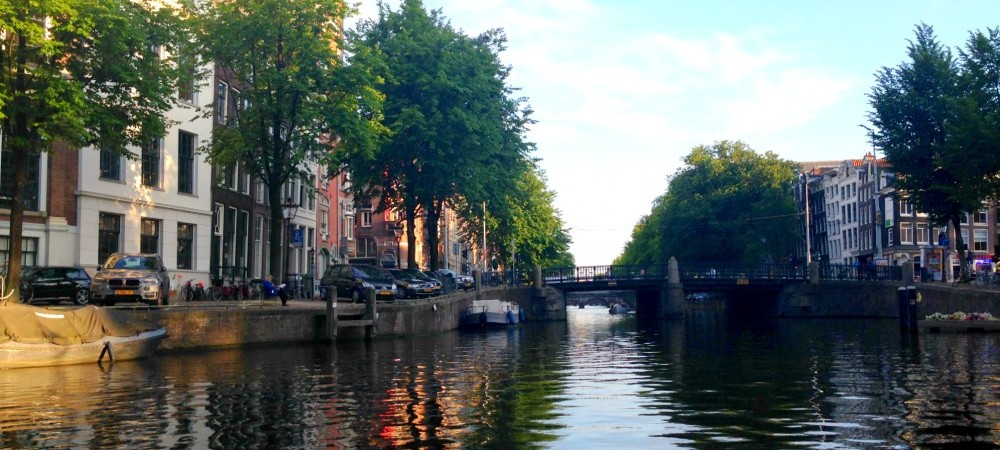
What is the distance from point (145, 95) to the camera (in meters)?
35.7

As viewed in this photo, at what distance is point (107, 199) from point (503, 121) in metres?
25.0

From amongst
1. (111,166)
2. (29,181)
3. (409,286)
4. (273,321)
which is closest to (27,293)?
(29,181)

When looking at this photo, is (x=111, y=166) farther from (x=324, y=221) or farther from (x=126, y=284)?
(x=324, y=221)

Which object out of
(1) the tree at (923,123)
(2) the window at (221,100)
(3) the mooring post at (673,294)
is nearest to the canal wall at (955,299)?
(1) the tree at (923,123)

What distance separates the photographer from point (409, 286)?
5447 centimetres

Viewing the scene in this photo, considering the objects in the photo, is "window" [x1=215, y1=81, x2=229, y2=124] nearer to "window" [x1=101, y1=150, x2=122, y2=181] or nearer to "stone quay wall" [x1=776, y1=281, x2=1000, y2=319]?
"window" [x1=101, y1=150, x2=122, y2=181]

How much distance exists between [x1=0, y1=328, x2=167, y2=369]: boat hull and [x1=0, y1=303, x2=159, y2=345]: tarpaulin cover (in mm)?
161

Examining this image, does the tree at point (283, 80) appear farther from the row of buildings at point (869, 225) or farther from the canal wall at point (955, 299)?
the row of buildings at point (869, 225)

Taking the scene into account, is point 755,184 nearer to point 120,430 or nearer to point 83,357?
point 83,357

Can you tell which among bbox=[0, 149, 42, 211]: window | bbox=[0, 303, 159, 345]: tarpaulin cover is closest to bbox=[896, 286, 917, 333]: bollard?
bbox=[0, 303, 159, 345]: tarpaulin cover

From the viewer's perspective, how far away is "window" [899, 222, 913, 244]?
112 metres

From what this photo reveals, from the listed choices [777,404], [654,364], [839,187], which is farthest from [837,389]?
[839,187]

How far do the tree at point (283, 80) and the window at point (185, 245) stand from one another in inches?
273

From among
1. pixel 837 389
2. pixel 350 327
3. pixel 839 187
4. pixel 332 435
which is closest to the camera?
pixel 332 435
